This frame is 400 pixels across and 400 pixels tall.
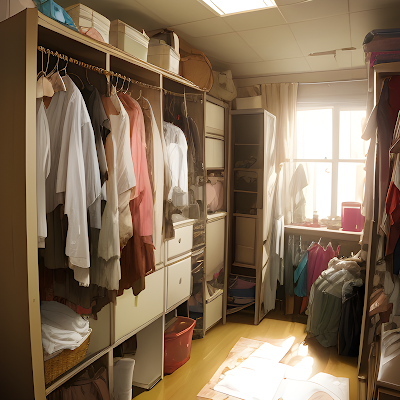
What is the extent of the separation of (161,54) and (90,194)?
47.3 inches

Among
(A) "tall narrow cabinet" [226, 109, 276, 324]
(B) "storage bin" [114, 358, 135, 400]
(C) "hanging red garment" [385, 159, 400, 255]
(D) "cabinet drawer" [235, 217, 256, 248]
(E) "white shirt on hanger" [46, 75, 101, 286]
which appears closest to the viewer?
(E) "white shirt on hanger" [46, 75, 101, 286]

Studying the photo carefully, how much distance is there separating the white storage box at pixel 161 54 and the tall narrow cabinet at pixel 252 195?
108cm

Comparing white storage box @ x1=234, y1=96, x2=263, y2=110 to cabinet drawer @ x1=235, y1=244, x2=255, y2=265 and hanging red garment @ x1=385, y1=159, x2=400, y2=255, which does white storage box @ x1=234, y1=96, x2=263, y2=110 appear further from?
hanging red garment @ x1=385, y1=159, x2=400, y2=255

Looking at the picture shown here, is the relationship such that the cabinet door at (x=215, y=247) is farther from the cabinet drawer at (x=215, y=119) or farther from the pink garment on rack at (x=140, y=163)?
the pink garment on rack at (x=140, y=163)

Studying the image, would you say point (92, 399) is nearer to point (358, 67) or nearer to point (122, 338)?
point (122, 338)

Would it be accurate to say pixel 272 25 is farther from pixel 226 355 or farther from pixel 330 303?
pixel 226 355

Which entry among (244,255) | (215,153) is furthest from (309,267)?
(215,153)

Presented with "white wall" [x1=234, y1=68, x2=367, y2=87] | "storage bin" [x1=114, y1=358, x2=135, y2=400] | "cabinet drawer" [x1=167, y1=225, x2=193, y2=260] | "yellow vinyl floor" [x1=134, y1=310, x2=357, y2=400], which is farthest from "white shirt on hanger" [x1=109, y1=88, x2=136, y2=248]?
"white wall" [x1=234, y1=68, x2=367, y2=87]

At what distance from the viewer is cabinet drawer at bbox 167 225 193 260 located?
2428 mm

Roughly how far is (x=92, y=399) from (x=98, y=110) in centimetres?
144

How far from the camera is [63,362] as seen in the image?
5.26 feet

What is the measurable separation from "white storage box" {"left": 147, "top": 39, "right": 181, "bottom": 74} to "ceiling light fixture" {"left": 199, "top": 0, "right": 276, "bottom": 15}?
1.16ft

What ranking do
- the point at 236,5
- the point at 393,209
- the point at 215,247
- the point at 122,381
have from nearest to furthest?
the point at 393,209 → the point at 122,381 → the point at 236,5 → the point at 215,247

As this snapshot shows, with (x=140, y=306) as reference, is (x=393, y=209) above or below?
above
